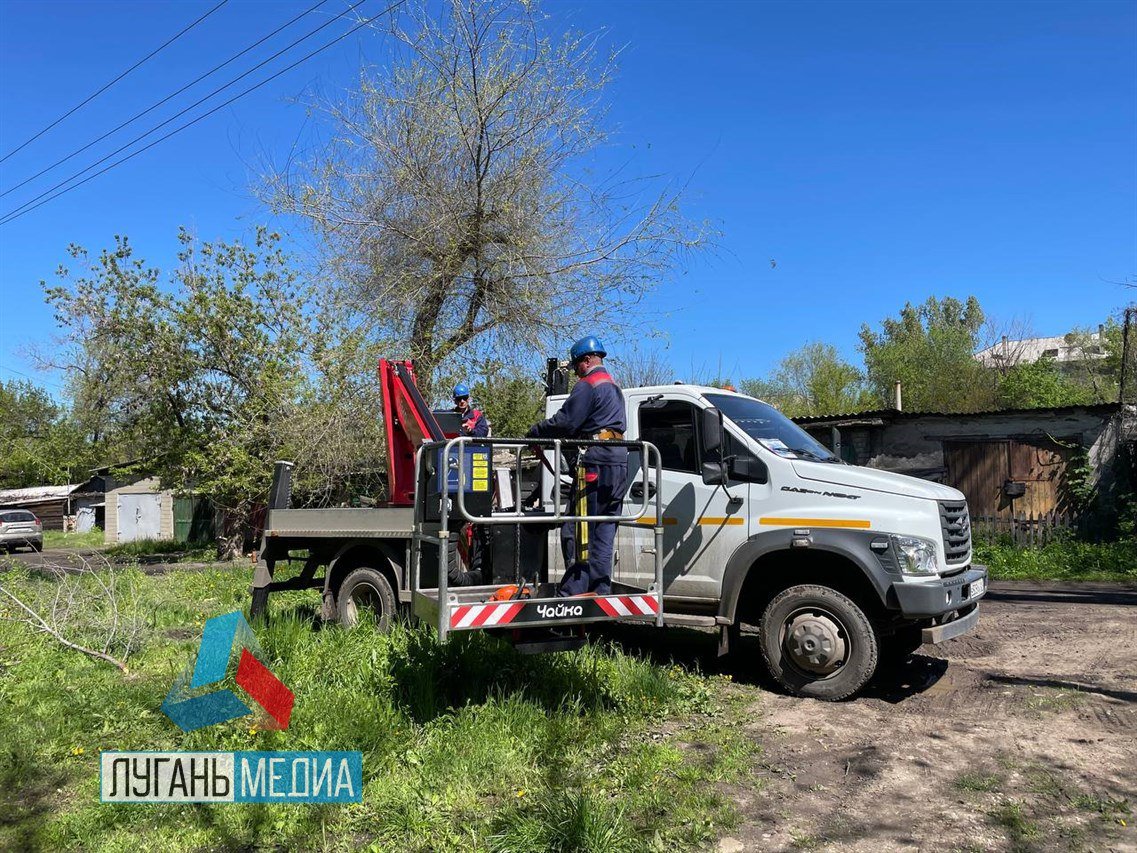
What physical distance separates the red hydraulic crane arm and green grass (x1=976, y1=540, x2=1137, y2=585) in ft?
33.9

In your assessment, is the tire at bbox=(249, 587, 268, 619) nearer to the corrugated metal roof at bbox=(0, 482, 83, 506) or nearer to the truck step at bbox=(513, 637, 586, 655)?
the truck step at bbox=(513, 637, 586, 655)

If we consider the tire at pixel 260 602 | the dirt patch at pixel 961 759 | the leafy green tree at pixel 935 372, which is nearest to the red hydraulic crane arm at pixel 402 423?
the tire at pixel 260 602

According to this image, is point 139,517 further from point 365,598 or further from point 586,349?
point 586,349

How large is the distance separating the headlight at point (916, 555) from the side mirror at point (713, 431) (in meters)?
1.41

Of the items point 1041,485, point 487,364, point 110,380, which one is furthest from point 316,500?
point 1041,485

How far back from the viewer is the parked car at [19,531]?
2977 centimetres

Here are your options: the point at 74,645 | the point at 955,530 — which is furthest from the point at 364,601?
the point at 955,530

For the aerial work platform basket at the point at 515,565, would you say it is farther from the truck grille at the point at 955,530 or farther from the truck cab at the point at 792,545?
the truck grille at the point at 955,530

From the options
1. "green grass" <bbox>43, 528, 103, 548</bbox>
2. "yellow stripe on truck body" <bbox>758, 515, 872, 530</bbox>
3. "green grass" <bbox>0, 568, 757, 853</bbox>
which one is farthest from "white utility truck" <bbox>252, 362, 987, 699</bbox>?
"green grass" <bbox>43, 528, 103, 548</bbox>

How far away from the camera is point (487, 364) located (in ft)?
49.2

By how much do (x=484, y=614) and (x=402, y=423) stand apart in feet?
12.1

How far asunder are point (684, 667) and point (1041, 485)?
11348 mm

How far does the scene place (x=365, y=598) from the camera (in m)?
7.97

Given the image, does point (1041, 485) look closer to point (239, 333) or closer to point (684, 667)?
point (684, 667)
